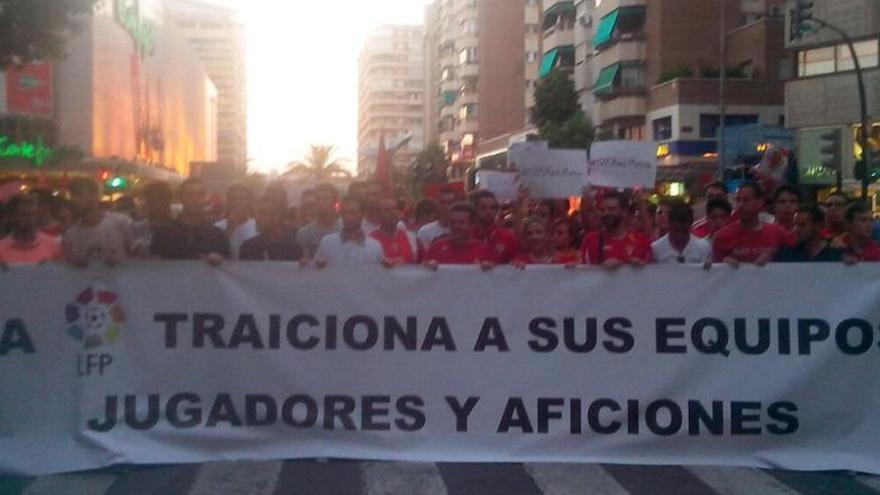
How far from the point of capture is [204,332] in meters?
8.40

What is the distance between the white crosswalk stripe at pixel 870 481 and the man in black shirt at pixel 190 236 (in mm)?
A: 4553

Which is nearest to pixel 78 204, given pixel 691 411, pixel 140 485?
pixel 140 485

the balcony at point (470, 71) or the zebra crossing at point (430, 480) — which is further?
the balcony at point (470, 71)

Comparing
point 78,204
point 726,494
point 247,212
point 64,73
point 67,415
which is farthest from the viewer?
point 64,73

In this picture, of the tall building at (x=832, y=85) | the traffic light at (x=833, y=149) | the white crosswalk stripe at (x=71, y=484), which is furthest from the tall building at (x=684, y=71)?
the white crosswalk stripe at (x=71, y=484)

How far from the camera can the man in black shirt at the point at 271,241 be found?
930 cm

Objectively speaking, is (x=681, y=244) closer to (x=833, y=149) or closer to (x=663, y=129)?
(x=833, y=149)

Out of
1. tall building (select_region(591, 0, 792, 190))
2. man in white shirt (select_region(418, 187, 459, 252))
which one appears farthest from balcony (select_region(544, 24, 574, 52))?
man in white shirt (select_region(418, 187, 459, 252))

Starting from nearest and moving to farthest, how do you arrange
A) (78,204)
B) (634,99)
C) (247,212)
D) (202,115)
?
(78,204) < (247,212) < (634,99) < (202,115)

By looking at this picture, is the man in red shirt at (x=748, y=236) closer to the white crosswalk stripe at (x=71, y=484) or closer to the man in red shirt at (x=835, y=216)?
the man in red shirt at (x=835, y=216)

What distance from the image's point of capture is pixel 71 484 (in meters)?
7.63

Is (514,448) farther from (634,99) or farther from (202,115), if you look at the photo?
(202,115)

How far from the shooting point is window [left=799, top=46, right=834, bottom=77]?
44.7m

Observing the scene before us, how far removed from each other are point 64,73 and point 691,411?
4849 centimetres
